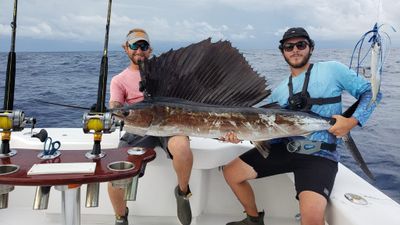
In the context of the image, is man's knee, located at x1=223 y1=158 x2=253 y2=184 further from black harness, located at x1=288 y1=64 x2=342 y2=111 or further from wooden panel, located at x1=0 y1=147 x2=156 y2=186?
wooden panel, located at x1=0 y1=147 x2=156 y2=186

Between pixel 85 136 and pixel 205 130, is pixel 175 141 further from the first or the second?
pixel 85 136

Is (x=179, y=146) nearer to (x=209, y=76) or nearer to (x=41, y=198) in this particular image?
(x=209, y=76)

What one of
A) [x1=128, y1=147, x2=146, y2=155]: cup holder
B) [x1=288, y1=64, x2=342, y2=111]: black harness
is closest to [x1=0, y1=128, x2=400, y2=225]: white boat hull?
[x1=288, y1=64, x2=342, y2=111]: black harness

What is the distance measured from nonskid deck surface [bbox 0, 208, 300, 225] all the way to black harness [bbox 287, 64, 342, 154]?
0.66m

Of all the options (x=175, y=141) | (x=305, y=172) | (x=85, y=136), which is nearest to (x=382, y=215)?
(x=305, y=172)

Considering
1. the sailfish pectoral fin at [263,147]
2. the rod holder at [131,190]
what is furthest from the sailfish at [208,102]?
the rod holder at [131,190]

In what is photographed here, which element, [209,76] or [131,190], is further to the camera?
[209,76]

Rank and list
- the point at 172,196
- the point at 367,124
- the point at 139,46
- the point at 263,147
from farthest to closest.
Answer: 1. the point at 367,124
2. the point at 139,46
3. the point at 172,196
4. the point at 263,147

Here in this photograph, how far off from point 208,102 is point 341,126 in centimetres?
72

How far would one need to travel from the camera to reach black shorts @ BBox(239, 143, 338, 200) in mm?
1945

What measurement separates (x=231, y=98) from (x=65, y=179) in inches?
42.1

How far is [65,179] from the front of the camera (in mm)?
1362

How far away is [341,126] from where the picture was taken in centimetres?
196

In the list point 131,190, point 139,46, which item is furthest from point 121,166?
point 139,46
